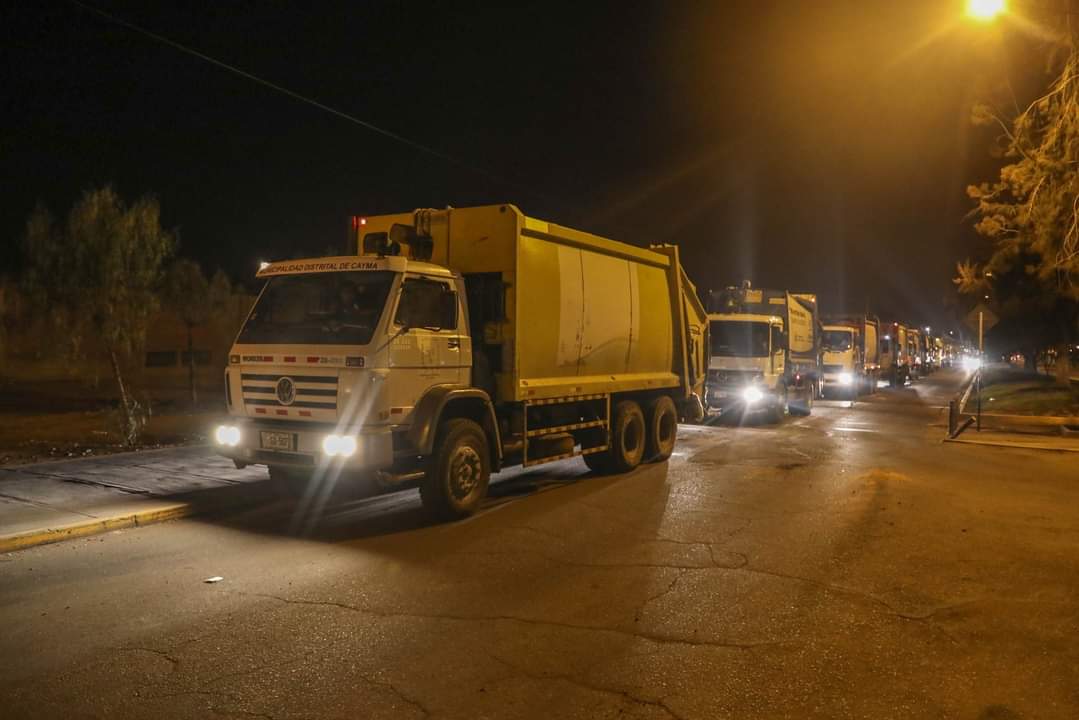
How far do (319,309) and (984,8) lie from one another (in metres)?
9.64

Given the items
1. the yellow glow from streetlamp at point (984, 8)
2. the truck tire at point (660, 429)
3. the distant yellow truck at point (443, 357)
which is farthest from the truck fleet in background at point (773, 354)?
the yellow glow from streetlamp at point (984, 8)

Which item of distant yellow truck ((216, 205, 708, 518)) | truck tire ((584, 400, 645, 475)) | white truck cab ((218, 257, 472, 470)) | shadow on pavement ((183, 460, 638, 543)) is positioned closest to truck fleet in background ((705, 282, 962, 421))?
truck tire ((584, 400, 645, 475))

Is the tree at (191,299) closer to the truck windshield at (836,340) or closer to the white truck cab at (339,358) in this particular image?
the white truck cab at (339,358)

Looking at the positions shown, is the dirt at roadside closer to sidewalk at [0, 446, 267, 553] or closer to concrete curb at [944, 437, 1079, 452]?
sidewalk at [0, 446, 267, 553]

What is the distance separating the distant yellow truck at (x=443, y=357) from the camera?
8.54 meters

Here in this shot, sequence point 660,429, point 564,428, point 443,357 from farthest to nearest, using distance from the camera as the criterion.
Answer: point 660,429, point 564,428, point 443,357

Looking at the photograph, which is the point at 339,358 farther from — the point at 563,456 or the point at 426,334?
the point at 563,456

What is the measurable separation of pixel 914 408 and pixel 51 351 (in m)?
24.8

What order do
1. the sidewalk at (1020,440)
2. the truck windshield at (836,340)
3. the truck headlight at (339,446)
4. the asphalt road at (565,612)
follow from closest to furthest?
the asphalt road at (565,612) < the truck headlight at (339,446) < the sidewalk at (1020,440) < the truck windshield at (836,340)

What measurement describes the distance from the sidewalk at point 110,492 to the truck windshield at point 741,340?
13142 mm

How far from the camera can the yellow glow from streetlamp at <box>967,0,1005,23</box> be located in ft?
37.6

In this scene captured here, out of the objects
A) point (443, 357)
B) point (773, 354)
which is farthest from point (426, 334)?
point (773, 354)

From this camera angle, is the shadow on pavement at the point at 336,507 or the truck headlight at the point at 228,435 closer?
the shadow on pavement at the point at 336,507

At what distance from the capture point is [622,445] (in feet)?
41.5
